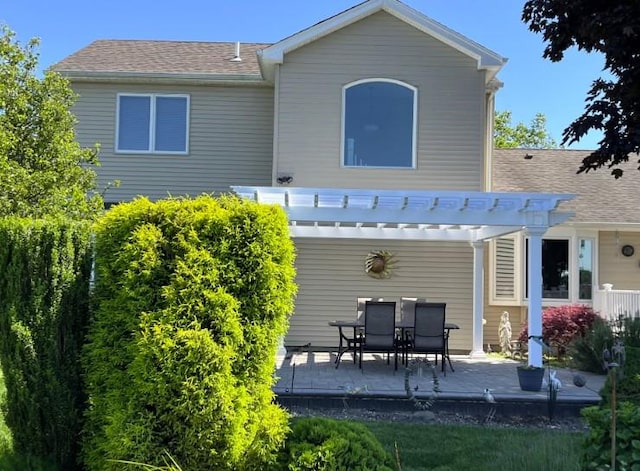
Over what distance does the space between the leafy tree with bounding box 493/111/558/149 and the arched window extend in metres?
27.7

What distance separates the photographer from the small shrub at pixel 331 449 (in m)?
3.62

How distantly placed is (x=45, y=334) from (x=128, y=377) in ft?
2.50

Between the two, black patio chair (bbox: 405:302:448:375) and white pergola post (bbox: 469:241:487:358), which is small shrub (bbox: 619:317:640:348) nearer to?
white pergola post (bbox: 469:241:487:358)

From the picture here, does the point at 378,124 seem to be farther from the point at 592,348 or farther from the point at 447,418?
the point at 447,418

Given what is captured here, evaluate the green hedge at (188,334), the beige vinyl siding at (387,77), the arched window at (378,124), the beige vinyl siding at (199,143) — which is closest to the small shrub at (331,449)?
the green hedge at (188,334)

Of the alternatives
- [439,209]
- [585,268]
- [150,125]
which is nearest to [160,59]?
[150,125]

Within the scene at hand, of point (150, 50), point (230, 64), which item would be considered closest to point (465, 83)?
point (230, 64)

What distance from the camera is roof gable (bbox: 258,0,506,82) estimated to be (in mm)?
11383

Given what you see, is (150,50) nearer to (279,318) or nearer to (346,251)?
(346,251)

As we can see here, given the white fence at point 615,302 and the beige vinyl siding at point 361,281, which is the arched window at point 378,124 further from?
the white fence at point 615,302

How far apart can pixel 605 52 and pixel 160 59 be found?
31.1ft

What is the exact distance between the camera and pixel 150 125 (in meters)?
12.7

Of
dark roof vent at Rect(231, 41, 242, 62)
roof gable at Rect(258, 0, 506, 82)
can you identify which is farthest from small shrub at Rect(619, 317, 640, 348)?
dark roof vent at Rect(231, 41, 242, 62)

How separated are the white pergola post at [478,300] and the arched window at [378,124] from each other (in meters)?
2.10
